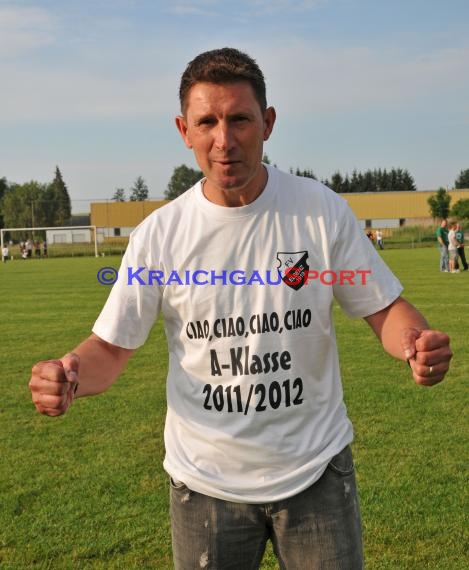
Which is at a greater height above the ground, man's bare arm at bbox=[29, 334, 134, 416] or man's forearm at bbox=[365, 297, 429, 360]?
man's forearm at bbox=[365, 297, 429, 360]

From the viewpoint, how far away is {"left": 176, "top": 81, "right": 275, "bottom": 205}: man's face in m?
2.28

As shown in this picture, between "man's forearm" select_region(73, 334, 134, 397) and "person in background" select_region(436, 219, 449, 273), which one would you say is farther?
"person in background" select_region(436, 219, 449, 273)

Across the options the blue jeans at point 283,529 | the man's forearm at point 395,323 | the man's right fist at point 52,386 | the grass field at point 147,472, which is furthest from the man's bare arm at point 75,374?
the grass field at point 147,472

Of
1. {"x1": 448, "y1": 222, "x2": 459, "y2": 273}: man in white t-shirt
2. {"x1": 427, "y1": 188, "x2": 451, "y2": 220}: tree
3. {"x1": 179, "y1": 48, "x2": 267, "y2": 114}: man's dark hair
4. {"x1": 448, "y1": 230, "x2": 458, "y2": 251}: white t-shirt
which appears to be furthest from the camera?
{"x1": 427, "y1": 188, "x2": 451, "y2": 220}: tree

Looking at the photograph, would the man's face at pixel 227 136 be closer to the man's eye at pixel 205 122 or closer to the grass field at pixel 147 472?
the man's eye at pixel 205 122

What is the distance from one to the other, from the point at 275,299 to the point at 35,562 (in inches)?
110

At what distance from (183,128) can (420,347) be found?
116cm

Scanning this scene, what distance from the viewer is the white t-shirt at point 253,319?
2.32m

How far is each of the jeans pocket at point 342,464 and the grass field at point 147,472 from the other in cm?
187

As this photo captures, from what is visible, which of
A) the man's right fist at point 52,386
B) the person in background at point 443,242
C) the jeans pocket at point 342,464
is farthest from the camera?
the person in background at point 443,242

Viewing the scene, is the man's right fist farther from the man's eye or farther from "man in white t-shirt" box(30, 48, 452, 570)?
the man's eye

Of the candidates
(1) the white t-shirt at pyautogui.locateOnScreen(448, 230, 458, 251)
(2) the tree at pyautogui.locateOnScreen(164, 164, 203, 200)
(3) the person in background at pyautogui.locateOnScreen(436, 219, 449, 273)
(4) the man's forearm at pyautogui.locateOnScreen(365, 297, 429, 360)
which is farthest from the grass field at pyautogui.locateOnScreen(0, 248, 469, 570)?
(2) the tree at pyautogui.locateOnScreen(164, 164, 203, 200)

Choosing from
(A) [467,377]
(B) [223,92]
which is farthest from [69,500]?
(A) [467,377]

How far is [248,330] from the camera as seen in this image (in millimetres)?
2336
